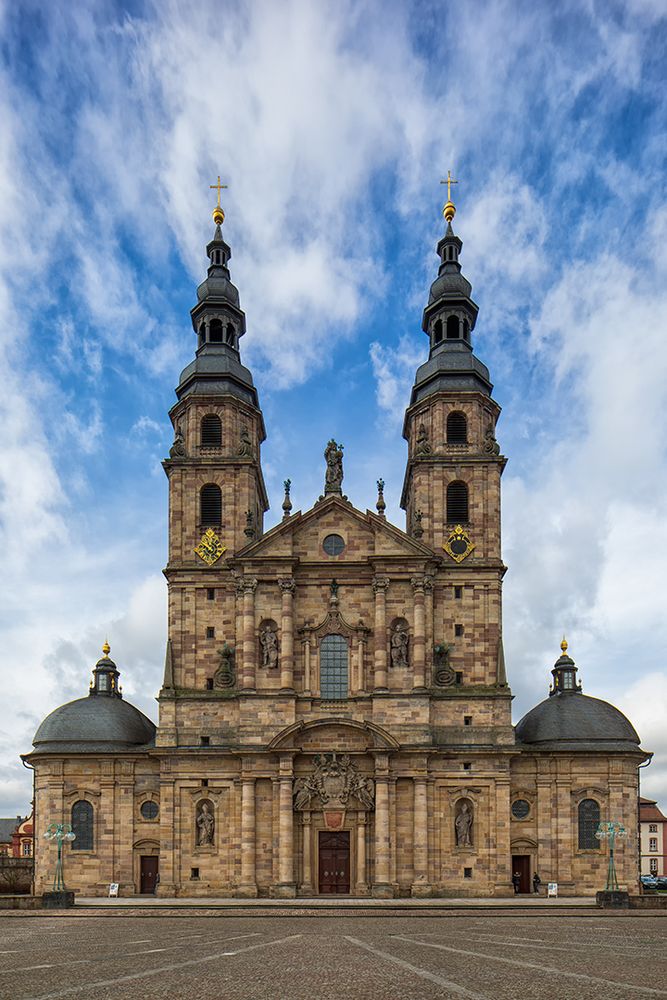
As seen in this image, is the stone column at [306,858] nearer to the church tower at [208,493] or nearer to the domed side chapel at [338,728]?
the domed side chapel at [338,728]

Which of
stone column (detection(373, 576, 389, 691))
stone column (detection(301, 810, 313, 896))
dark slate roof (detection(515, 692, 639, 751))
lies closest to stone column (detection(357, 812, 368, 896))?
stone column (detection(301, 810, 313, 896))

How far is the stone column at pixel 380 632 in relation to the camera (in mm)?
55781

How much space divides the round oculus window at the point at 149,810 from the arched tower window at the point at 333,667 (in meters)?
10.9

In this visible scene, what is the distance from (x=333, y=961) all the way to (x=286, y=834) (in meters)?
37.1

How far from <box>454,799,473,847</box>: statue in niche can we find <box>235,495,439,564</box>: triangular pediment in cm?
1299

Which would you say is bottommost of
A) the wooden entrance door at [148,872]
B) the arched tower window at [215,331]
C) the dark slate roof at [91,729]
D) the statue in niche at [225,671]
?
the wooden entrance door at [148,872]

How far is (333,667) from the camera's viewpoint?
57.0 metres

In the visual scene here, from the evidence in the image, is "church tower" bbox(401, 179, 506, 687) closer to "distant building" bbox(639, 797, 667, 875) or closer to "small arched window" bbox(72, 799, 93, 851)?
"small arched window" bbox(72, 799, 93, 851)

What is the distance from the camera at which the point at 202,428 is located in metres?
62.7

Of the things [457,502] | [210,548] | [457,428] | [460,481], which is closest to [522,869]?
[457,502]

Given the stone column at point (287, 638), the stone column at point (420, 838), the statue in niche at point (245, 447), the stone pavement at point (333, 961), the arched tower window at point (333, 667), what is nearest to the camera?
the stone pavement at point (333, 961)

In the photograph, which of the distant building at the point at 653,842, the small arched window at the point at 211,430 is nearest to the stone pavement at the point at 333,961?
the small arched window at the point at 211,430

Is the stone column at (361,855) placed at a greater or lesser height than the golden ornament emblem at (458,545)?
lesser

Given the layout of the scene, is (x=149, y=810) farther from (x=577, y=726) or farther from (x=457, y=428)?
(x=457, y=428)
